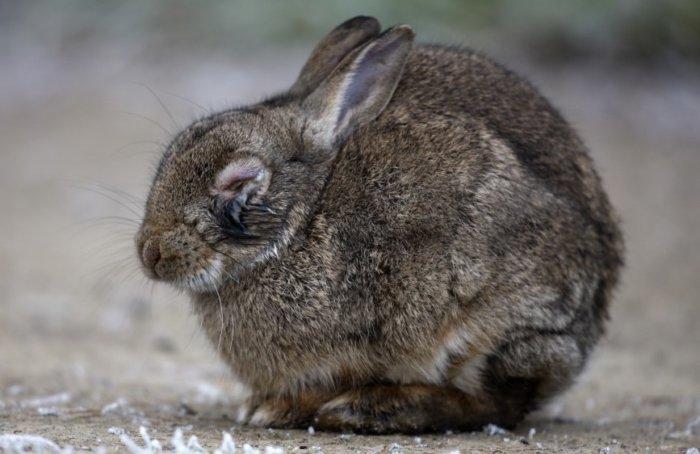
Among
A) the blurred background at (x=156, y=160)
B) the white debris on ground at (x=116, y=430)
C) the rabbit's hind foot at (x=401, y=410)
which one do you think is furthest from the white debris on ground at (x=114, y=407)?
the rabbit's hind foot at (x=401, y=410)

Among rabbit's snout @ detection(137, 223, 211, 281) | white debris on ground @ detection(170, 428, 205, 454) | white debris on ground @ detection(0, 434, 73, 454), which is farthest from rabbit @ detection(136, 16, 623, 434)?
white debris on ground @ detection(0, 434, 73, 454)

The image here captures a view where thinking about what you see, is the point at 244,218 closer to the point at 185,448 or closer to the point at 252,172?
the point at 252,172

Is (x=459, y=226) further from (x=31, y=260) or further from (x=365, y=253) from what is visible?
(x=31, y=260)

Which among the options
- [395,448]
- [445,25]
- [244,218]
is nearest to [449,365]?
[395,448]

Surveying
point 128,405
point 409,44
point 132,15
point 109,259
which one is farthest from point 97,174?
point 409,44

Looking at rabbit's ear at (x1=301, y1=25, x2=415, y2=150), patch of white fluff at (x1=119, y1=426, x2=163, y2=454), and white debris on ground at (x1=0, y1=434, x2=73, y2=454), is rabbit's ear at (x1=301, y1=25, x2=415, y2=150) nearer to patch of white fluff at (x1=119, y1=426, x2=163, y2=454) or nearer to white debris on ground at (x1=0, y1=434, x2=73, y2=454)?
patch of white fluff at (x1=119, y1=426, x2=163, y2=454)

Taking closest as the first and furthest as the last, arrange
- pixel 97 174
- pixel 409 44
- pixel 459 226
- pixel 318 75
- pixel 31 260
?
pixel 459 226
pixel 409 44
pixel 318 75
pixel 31 260
pixel 97 174

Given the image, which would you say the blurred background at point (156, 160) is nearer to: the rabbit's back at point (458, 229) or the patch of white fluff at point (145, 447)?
the patch of white fluff at point (145, 447)
